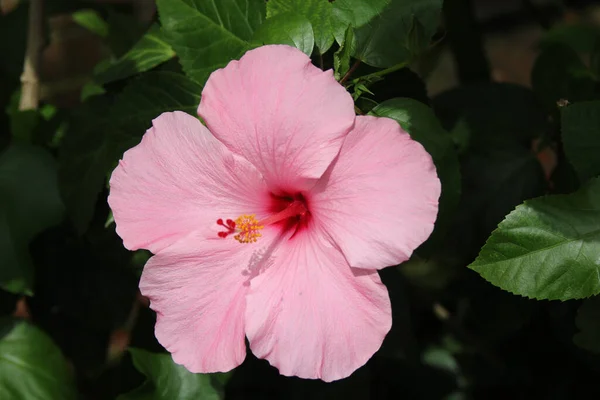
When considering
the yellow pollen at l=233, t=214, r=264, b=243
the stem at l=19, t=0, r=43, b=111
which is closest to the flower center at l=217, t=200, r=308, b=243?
the yellow pollen at l=233, t=214, r=264, b=243

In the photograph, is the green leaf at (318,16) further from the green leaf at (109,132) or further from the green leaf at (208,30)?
the green leaf at (109,132)

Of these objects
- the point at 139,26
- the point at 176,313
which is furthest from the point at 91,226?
the point at 139,26

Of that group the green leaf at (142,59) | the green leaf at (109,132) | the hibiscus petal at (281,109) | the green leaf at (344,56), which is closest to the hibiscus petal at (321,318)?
the hibiscus petal at (281,109)

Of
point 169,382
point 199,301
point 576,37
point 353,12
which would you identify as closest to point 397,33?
point 353,12

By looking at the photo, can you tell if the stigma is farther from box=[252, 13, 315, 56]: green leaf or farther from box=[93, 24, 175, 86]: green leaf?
box=[93, 24, 175, 86]: green leaf

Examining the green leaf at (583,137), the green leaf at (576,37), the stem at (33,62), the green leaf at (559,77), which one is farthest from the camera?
the green leaf at (576,37)
